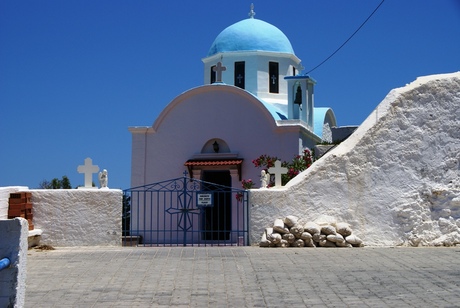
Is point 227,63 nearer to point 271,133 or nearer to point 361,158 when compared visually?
point 271,133

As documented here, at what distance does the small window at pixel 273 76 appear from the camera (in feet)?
87.6

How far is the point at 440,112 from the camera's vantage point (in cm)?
1401

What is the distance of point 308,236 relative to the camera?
13273mm

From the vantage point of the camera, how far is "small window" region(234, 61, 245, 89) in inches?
1039

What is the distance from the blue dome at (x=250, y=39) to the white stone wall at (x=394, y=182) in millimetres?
13163

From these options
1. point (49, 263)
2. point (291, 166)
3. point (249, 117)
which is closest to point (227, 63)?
point (249, 117)

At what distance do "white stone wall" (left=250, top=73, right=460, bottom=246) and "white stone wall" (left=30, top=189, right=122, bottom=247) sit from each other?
2.75m

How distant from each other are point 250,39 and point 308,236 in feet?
48.4

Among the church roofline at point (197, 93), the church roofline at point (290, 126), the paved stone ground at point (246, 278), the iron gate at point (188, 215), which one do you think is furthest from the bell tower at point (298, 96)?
the paved stone ground at point (246, 278)

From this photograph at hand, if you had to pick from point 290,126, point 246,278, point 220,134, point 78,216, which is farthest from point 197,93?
point 246,278

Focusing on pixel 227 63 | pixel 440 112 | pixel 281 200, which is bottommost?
pixel 281 200

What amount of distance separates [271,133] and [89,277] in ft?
44.2

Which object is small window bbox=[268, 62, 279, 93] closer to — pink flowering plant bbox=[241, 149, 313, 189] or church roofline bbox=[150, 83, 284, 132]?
church roofline bbox=[150, 83, 284, 132]

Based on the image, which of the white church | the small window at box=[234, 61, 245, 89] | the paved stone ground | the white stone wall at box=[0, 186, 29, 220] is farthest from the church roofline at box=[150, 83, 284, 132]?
the paved stone ground
